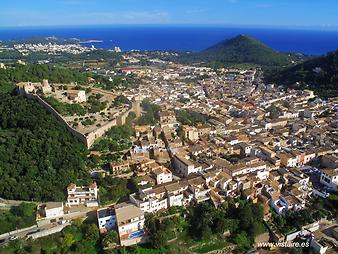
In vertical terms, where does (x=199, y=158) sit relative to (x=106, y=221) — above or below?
above

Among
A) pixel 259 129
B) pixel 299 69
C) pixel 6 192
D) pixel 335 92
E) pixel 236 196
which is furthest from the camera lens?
pixel 299 69

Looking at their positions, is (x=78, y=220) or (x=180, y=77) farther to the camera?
(x=180, y=77)

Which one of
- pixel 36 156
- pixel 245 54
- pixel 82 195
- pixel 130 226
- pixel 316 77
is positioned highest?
pixel 245 54

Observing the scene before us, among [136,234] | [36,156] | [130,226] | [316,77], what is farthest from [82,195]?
[316,77]

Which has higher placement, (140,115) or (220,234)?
(140,115)

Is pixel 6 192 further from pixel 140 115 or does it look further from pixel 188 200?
pixel 140 115

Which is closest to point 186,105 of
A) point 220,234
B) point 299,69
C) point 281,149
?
point 281,149

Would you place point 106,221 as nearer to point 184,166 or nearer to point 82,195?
point 82,195

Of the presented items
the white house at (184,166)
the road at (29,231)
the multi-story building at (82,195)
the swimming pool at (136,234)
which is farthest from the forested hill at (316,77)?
the road at (29,231)
